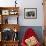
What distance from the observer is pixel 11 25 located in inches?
236

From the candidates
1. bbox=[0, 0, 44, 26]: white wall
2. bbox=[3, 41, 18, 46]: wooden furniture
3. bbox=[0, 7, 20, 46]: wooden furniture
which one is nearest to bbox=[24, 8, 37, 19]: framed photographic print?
bbox=[0, 0, 44, 26]: white wall

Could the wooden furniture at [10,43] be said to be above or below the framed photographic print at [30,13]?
below

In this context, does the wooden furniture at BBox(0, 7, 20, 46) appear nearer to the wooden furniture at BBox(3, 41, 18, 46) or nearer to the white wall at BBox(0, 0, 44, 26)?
the wooden furniture at BBox(3, 41, 18, 46)

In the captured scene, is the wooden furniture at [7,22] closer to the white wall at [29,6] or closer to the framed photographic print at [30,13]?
the white wall at [29,6]

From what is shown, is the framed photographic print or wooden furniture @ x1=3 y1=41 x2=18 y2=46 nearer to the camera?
wooden furniture @ x1=3 y1=41 x2=18 y2=46

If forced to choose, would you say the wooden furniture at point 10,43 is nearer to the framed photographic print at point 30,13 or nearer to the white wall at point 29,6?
the white wall at point 29,6

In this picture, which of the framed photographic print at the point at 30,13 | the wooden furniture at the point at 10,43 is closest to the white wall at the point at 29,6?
the framed photographic print at the point at 30,13

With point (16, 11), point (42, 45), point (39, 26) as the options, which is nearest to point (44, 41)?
point (42, 45)

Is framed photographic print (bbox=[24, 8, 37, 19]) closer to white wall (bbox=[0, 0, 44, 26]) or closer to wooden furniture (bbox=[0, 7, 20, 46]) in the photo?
→ white wall (bbox=[0, 0, 44, 26])

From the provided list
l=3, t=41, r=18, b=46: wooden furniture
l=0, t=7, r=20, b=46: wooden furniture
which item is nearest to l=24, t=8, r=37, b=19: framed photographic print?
l=0, t=7, r=20, b=46: wooden furniture

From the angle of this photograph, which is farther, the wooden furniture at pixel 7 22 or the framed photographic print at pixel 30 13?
the framed photographic print at pixel 30 13

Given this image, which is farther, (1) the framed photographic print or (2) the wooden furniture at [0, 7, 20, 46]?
(1) the framed photographic print

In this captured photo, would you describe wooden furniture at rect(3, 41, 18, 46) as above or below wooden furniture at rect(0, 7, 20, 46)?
below

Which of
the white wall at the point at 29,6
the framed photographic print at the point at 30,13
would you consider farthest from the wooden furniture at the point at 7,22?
the framed photographic print at the point at 30,13
